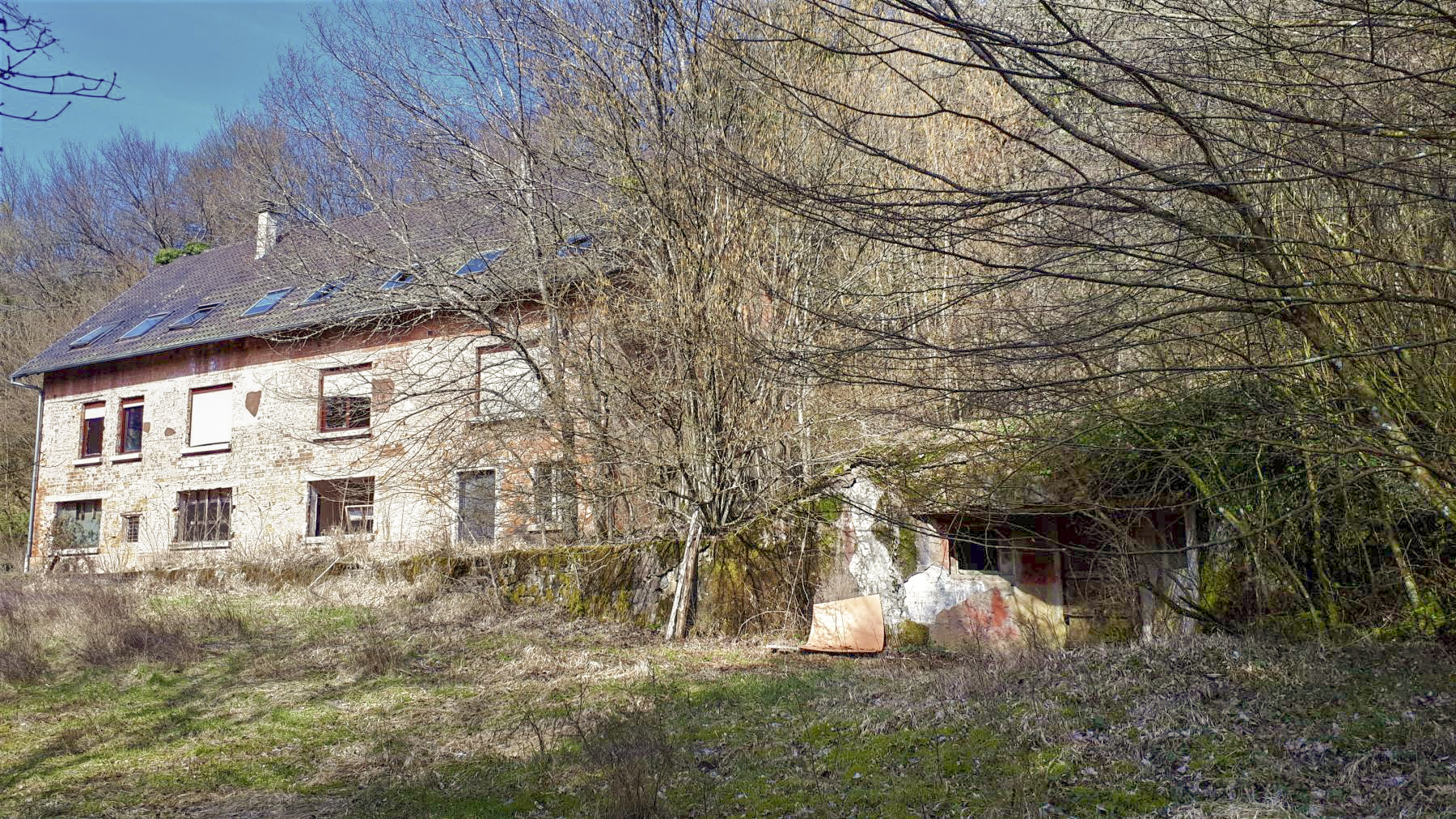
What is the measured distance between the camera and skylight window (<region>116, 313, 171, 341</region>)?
24.0 metres

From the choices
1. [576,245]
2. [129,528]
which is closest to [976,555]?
[576,245]

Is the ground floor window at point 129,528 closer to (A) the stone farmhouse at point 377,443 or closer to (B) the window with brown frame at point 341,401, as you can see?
(A) the stone farmhouse at point 377,443

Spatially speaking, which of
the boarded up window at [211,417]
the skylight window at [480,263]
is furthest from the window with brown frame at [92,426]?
the skylight window at [480,263]

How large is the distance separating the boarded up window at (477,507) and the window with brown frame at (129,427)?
9591mm

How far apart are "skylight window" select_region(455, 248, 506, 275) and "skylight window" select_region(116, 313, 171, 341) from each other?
10753 millimetres

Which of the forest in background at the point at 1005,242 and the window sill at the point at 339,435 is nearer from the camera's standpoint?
the forest in background at the point at 1005,242

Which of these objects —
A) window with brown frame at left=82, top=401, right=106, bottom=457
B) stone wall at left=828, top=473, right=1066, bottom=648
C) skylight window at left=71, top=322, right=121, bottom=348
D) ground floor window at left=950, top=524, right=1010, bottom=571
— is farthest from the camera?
skylight window at left=71, top=322, right=121, bottom=348

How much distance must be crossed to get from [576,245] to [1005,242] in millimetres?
10564

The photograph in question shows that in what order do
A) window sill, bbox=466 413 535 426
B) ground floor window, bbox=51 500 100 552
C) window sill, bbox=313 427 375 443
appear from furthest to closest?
ground floor window, bbox=51 500 100 552 < window sill, bbox=313 427 375 443 < window sill, bbox=466 413 535 426

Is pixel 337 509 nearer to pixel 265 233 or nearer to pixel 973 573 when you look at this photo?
pixel 265 233

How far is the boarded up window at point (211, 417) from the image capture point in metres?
21.8

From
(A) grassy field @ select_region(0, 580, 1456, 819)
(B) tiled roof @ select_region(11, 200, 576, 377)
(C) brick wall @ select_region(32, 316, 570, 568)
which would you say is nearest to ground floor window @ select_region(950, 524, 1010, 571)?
(A) grassy field @ select_region(0, 580, 1456, 819)

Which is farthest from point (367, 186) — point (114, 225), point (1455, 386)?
point (114, 225)

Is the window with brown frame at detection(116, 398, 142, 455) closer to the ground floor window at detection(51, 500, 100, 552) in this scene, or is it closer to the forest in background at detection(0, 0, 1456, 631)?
the ground floor window at detection(51, 500, 100, 552)
